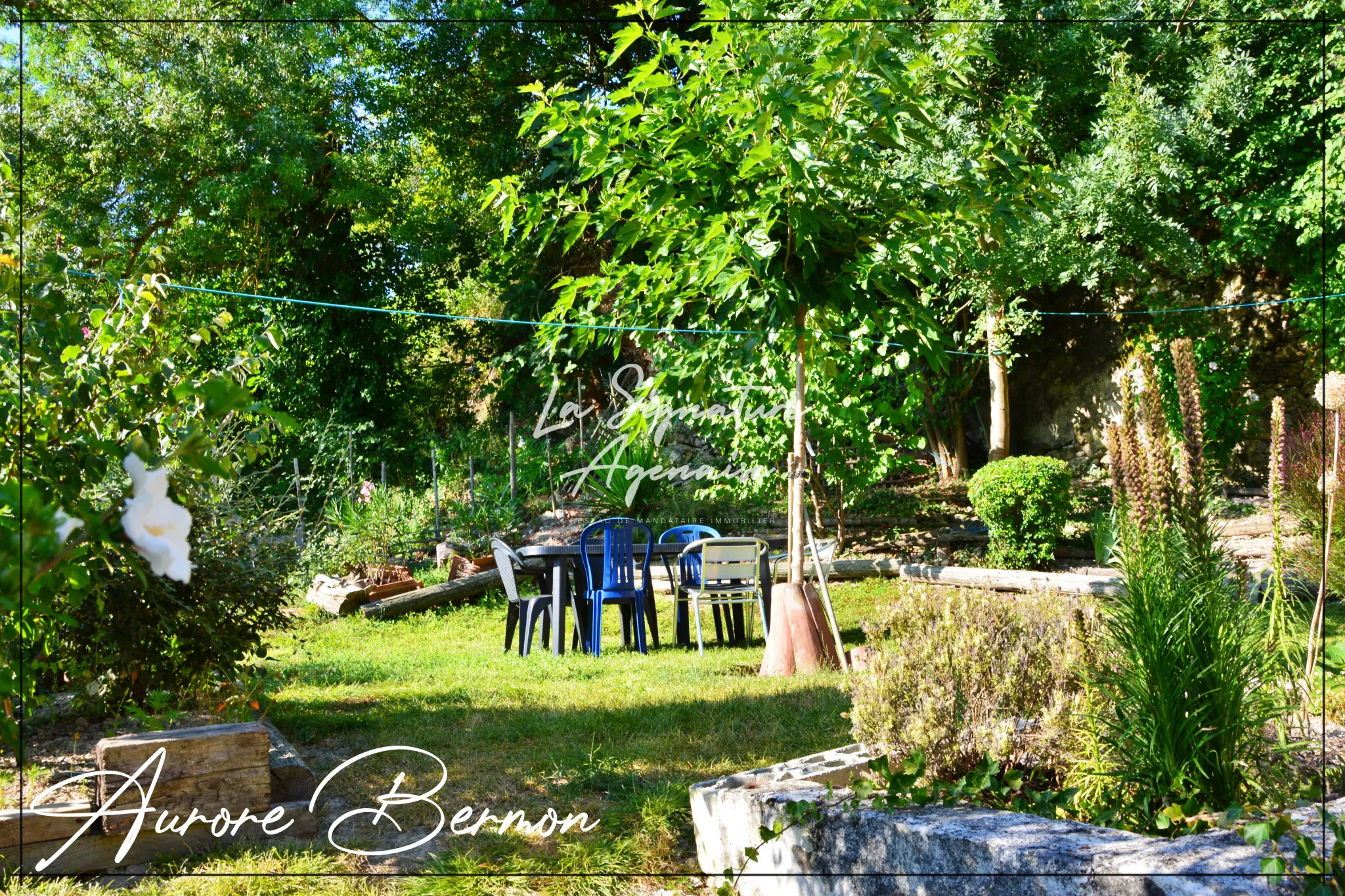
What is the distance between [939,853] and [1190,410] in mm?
1057

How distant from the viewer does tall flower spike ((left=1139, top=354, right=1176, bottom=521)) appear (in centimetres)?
208

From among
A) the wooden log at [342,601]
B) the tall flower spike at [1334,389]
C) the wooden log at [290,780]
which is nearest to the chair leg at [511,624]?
the wooden log at [342,601]

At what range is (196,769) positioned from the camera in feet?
9.03

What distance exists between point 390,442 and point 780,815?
1075cm

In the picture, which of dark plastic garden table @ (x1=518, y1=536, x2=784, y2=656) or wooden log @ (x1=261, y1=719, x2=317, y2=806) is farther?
dark plastic garden table @ (x1=518, y1=536, x2=784, y2=656)

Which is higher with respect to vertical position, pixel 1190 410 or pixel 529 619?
pixel 1190 410

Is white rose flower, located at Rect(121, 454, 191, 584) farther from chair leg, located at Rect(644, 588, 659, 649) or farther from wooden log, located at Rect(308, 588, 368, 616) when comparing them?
wooden log, located at Rect(308, 588, 368, 616)

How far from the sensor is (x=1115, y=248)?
987 centimetres

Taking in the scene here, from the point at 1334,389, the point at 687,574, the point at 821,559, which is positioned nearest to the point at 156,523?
the point at 687,574

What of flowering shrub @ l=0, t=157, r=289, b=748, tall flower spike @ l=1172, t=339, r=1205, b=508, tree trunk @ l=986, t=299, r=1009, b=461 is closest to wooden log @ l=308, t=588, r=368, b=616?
flowering shrub @ l=0, t=157, r=289, b=748

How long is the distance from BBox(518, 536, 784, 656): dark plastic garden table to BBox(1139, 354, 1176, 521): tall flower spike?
4.22 meters

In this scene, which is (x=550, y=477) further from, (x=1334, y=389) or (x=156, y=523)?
(x=156, y=523)

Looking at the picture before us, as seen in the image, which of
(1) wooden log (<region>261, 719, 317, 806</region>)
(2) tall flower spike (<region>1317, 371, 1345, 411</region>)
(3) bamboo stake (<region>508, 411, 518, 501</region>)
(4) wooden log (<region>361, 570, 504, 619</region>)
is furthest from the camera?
(3) bamboo stake (<region>508, 411, 518, 501</region>)

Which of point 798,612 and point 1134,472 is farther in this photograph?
point 798,612
